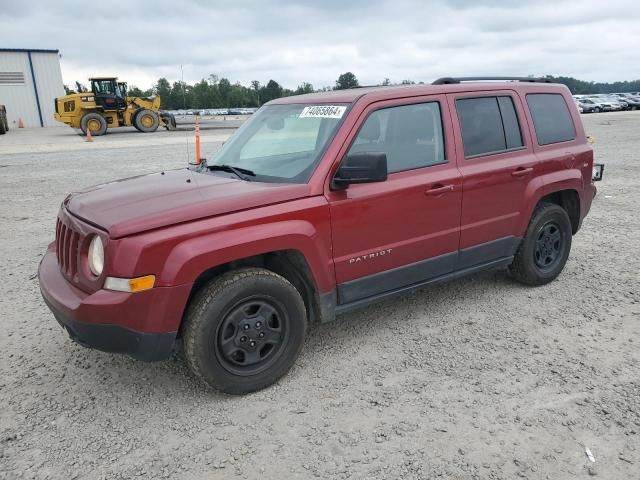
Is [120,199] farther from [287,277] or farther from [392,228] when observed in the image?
[392,228]

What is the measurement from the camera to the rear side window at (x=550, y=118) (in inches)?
180

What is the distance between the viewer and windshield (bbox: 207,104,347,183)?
3471 millimetres

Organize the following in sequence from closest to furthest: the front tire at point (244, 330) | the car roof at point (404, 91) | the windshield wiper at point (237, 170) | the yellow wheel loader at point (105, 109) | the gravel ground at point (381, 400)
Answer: the gravel ground at point (381, 400) < the front tire at point (244, 330) < the windshield wiper at point (237, 170) < the car roof at point (404, 91) < the yellow wheel loader at point (105, 109)

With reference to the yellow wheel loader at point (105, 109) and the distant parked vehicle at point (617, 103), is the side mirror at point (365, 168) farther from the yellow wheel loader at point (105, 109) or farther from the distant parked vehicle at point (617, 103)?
the distant parked vehicle at point (617, 103)

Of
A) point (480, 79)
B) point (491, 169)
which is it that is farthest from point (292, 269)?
point (480, 79)

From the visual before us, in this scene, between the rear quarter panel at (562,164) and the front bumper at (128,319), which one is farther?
the rear quarter panel at (562,164)

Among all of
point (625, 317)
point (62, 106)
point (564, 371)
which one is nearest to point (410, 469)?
point (564, 371)

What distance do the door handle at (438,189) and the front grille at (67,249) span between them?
7.71 ft

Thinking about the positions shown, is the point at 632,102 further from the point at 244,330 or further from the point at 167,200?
the point at 167,200

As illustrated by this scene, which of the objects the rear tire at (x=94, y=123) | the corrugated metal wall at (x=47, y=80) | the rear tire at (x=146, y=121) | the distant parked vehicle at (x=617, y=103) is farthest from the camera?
the distant parked vehicle at (x=617, y=103)

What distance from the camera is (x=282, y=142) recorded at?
3.90 metres

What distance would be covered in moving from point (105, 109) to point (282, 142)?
25392 mm

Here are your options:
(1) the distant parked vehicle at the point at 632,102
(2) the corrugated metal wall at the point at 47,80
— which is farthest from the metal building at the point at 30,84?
(1) the distant parked vehicle at the point at 632,102

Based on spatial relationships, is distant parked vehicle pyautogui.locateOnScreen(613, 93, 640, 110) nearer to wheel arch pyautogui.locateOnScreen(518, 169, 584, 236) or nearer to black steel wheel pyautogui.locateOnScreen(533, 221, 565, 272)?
wheel arch pyautogui.locateOnScreen(518, 169, 584, 236)
